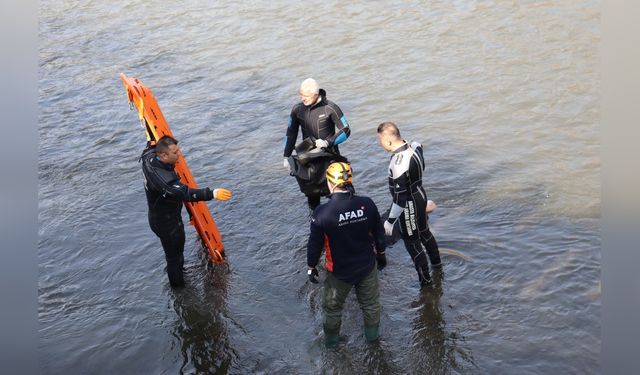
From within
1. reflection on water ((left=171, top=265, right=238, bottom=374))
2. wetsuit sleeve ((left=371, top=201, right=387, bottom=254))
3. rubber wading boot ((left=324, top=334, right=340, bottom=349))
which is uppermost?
wetsuit sleeve ((left=371, top=201, right=387, bottom=254))

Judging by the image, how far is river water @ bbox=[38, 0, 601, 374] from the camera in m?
7.29

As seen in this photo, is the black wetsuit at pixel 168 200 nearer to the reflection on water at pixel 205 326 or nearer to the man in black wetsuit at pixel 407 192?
the reflection on water at pixel 205 326

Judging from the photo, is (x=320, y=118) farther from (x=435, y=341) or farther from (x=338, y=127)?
(x=435, y=341)

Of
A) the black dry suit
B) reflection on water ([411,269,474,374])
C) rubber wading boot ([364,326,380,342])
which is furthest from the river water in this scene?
the black dry suit

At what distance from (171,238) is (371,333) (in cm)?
253

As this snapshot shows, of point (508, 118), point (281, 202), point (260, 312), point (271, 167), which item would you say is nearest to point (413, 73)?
point (508, 118)

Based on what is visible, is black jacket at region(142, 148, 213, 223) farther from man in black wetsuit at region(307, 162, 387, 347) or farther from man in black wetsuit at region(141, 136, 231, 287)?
man in black wetsuit at region(307, 162, 387, 347)

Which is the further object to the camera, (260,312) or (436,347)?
(260,312)

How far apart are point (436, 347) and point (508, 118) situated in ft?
19.3

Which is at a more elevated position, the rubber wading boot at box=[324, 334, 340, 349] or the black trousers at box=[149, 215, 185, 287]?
the black trousers at box=[149, 215, 185, 287]

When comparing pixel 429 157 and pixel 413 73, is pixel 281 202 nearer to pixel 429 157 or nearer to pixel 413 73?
pixel 429 157

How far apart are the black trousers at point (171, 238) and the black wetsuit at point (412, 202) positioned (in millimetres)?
2451

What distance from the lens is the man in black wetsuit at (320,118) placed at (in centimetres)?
842

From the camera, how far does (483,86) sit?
42.5ft
